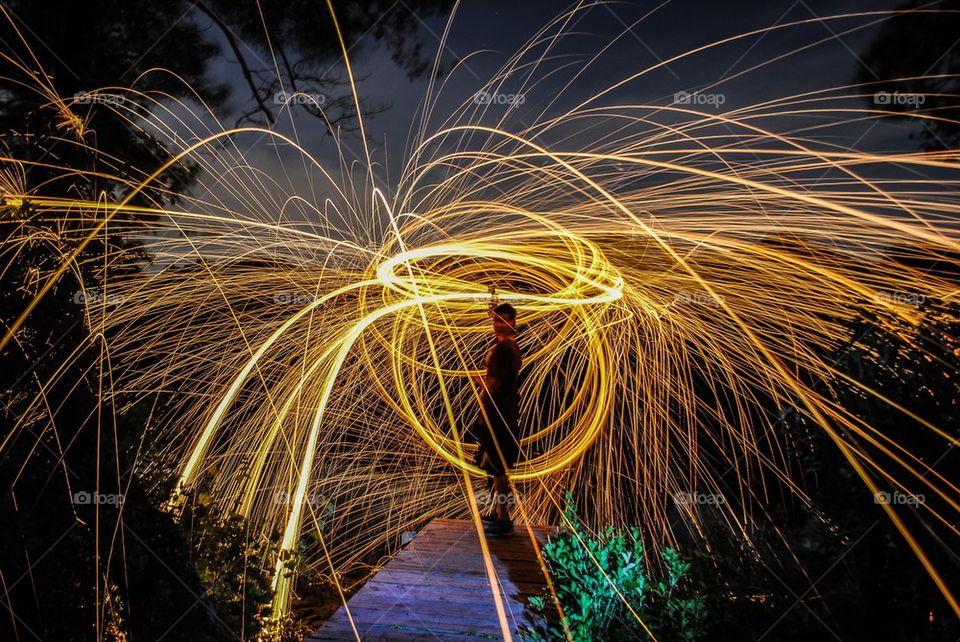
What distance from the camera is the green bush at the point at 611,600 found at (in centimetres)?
381

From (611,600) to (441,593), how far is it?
150 centimetres

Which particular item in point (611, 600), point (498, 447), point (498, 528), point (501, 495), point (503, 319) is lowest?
point (498, 528)

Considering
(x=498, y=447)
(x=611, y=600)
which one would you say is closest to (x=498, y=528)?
(x=498, y=447)

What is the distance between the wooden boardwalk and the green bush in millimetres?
407

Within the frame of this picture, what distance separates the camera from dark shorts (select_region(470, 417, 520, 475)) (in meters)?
7.09

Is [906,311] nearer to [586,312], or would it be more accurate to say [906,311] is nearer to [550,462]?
[586,312]

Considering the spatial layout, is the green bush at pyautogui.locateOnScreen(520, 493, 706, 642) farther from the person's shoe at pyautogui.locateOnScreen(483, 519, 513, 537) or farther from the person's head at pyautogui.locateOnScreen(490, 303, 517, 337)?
the person's head at pyautogui.locateOnScreen(490, 303, 517, 337)

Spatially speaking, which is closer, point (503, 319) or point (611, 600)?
point (611, 600)

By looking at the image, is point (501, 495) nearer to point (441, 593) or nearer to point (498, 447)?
point (498, 447)

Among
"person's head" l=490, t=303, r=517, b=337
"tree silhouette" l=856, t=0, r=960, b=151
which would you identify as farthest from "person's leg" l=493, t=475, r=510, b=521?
"tree silhouette" l=856, t=0, r=960, b=151

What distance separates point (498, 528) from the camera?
22.7 ft

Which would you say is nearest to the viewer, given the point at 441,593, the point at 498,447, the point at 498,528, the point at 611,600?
the point at 611,600

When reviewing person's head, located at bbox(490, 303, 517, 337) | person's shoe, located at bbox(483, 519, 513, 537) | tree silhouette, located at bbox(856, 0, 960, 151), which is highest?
tree silhouette, located at bbox(856, 0, 960, 151)

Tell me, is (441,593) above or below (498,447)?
below
